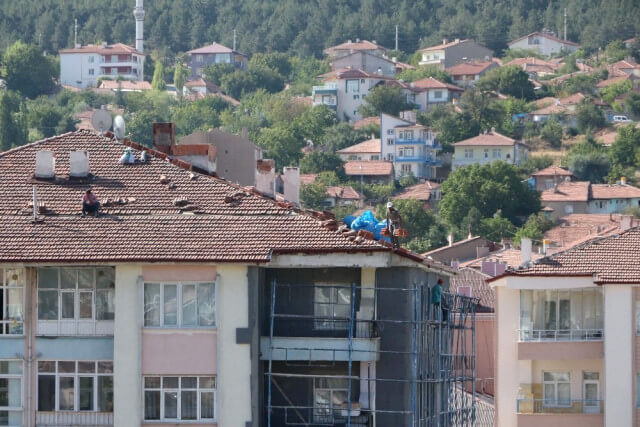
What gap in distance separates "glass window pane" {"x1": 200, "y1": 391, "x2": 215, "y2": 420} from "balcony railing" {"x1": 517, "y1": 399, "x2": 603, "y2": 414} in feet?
61.3

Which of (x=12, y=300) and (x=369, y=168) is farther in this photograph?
(x=369, y=168)

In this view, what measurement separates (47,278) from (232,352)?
9.86 ft

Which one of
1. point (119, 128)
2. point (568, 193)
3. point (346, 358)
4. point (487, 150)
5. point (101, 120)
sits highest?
point (487, 150)

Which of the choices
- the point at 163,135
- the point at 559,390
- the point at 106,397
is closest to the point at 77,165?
the point at 106,397

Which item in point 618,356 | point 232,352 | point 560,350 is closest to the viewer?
point 232,352

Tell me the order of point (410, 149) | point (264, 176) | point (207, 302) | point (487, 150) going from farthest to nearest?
point (410, 149) → point (487, 150) → point (264, 176) → point (207, 302)

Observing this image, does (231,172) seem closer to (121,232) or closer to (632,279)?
(632,279)

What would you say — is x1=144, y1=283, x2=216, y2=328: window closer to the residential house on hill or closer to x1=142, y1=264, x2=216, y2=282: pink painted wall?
x1=142, y1=264, x2=216, y2=282: pink painted wall

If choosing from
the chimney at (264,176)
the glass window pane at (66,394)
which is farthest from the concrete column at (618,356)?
the glass window pane at (66,394)

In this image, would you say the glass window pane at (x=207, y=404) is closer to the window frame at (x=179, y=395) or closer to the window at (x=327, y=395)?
the window frame at (x=179, y=395)

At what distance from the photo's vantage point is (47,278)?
31.5 meters

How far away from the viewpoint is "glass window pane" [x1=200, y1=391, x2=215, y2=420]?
3067 cm

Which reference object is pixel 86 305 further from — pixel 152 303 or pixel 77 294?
pixel 152 303

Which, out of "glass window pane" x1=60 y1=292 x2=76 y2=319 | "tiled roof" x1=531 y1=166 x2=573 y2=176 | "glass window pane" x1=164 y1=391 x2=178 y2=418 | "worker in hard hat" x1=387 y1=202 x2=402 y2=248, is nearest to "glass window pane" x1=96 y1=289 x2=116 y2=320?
"glass window pane" x1=60 y1=292 x2=76 y2=319
